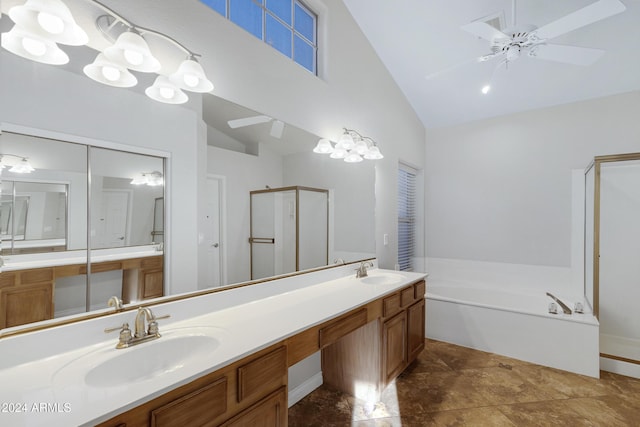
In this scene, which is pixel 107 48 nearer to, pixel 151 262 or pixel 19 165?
pixel 19 165

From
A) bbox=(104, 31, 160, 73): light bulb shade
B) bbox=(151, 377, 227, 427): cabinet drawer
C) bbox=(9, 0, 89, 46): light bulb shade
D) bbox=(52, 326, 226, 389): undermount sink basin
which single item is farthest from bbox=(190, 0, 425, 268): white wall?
bbox=(151, 377, 227, 427): cabinet drawer

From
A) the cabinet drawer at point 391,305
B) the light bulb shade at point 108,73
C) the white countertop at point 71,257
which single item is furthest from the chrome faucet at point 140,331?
the cabinet drawer at point 391,305

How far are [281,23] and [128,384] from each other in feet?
7.76

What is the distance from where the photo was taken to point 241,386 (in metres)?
1.08

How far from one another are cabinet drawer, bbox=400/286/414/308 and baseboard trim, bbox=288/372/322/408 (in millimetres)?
879

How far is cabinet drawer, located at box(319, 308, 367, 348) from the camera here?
5.07 ft

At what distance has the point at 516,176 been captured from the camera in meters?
3.65

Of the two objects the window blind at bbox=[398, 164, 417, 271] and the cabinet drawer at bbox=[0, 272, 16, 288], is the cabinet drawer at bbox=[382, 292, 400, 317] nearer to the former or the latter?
the window blind at bbox=[398, 164, 417, 271]

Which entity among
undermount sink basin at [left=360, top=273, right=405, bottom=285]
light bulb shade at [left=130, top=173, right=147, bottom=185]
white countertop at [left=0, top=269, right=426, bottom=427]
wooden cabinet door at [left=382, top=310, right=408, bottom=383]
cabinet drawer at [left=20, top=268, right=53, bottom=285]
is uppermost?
light bulb shade at [left=130, top=173, right=147, bottom=185]

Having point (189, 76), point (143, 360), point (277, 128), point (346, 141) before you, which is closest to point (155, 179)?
point (189, 76)

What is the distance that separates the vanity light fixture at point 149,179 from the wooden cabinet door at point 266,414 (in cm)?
105

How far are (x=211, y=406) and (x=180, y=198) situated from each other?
941mm

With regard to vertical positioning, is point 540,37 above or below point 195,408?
above

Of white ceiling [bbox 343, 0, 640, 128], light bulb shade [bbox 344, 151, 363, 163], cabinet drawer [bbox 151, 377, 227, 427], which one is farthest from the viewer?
light bulb shade [bbox 344, 151, 363, 163]
